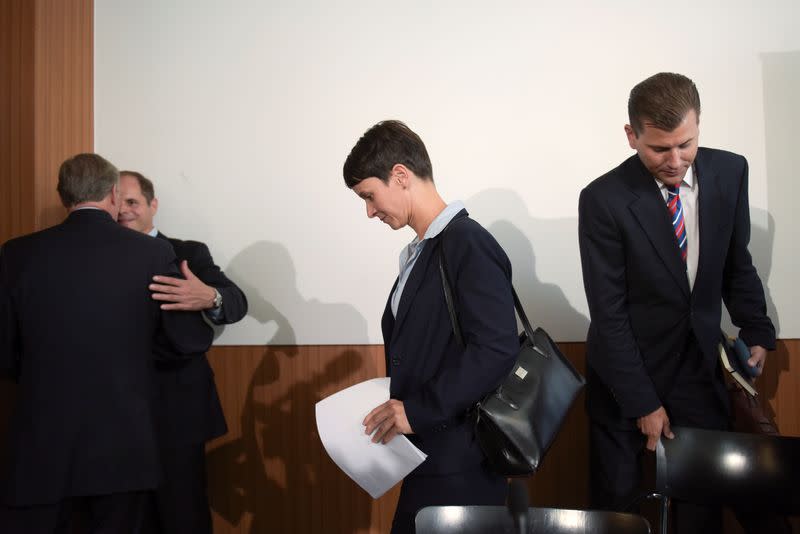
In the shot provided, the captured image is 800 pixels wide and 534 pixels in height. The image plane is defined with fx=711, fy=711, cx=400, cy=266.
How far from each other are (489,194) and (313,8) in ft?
3.90

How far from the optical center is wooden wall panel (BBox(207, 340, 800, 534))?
325 cm

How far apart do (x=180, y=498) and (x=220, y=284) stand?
0.91 metres

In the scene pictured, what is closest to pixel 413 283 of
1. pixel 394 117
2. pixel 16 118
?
pixel 394 117

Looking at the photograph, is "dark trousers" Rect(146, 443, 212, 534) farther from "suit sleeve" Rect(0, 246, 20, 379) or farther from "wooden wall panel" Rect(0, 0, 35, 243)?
"wooden wall panel" Rect(0, 0, 35, 243)

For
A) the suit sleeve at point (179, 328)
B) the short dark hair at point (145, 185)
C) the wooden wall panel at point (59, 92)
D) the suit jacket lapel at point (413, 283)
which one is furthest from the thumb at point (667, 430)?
the wooden wall panel at point (59, 92)

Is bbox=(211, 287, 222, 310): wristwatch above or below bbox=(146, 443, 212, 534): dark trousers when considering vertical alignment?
above

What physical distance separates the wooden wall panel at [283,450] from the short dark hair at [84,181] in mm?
1163

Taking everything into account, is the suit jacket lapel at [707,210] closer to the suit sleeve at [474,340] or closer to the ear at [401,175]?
the suit sleeve at [474,340]

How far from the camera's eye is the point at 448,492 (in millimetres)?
1720

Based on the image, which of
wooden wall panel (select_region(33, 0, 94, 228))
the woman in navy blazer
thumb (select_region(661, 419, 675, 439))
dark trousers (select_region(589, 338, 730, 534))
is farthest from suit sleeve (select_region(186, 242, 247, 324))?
thumb (select_region(661, 419, 675, 439))

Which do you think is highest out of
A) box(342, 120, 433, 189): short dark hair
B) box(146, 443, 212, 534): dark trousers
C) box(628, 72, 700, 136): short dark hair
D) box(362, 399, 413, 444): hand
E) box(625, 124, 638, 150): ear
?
box(628, 72, 700, 136): short dark hair

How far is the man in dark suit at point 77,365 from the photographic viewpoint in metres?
2.21

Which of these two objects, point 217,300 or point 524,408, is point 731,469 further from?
point 217,300

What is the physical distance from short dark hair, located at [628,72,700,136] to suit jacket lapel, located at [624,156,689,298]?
0.22 meters
